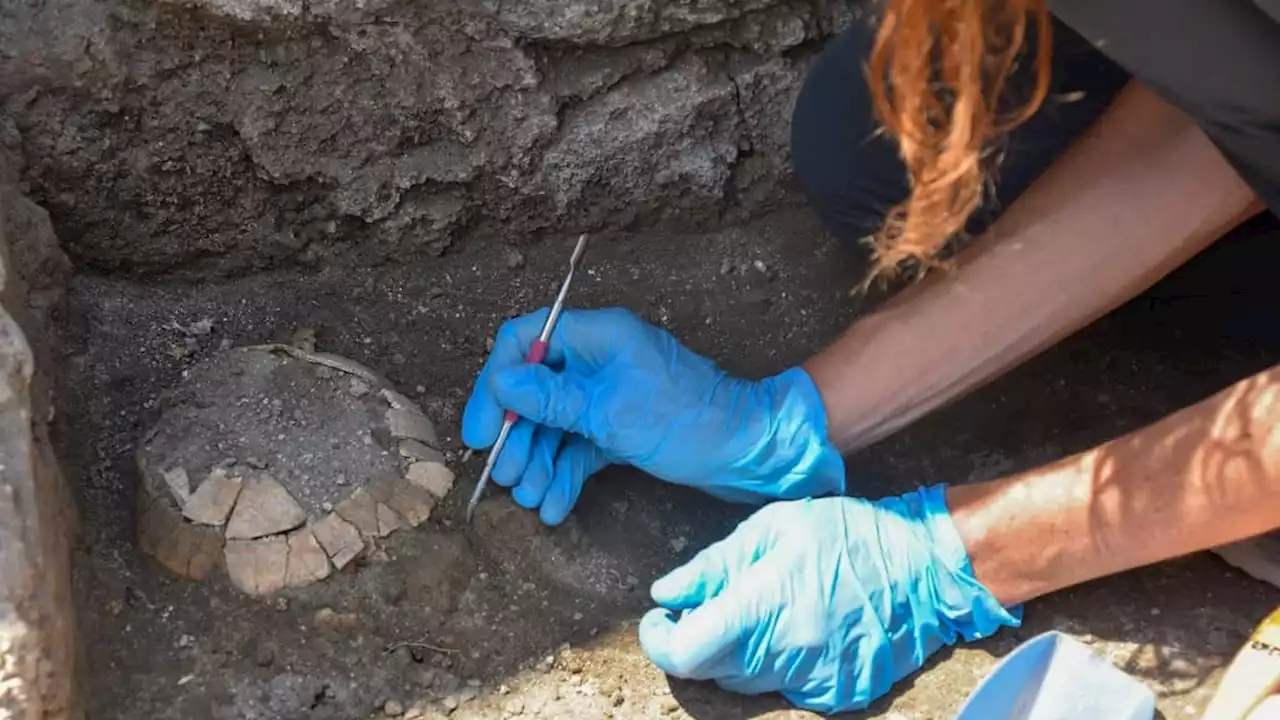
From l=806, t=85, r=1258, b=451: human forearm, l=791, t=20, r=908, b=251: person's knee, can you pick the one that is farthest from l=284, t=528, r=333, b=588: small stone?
l=791, t=20, r=908, b=251: person's knee

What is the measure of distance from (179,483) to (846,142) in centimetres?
89

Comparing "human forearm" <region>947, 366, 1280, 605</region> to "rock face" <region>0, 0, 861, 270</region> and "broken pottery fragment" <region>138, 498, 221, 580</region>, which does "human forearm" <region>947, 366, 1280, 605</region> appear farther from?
"broken pottery fragment" <region>138, 498, 221, 580</region>

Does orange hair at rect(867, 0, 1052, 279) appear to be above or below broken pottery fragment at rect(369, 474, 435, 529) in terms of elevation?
above

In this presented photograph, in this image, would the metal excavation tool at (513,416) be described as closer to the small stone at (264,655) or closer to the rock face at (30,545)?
the small stone at (264,655)

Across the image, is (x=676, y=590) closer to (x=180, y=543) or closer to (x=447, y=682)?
(x=447, y=682)

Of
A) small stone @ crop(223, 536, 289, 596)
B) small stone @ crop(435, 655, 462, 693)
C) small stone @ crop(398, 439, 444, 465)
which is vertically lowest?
small stone @ crop(435, 655, 462, 693)

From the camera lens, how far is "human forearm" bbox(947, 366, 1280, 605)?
3.67 ft

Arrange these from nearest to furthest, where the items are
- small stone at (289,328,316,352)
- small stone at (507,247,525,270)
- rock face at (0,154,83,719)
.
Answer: rock face at (0,154,83,719) < small stone at (289,328,316,352) < small stone at (507,247,525,270)

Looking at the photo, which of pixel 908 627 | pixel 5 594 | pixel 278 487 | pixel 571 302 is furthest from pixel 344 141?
pixel 908 627

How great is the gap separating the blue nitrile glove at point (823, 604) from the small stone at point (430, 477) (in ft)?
0.92

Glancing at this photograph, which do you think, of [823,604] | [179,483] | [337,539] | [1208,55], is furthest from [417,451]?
[1208,55]

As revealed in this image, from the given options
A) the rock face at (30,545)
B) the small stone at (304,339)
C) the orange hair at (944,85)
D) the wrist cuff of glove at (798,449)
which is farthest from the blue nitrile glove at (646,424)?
the rock face at (30,545)

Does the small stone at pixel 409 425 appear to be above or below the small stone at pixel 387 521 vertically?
above

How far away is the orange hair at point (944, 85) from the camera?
0.98 meters
